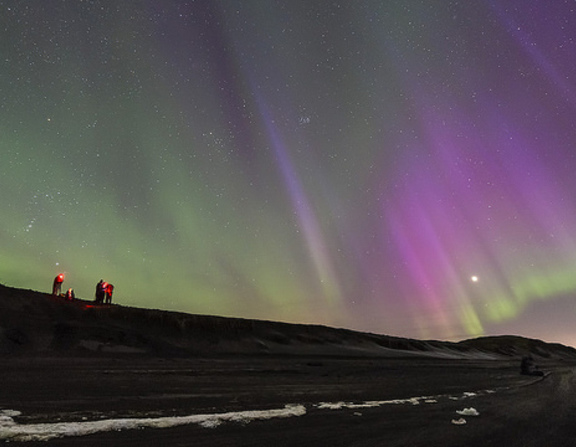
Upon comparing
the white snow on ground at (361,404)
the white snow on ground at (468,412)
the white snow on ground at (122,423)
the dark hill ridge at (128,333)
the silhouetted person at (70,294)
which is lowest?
the white snow on ground at (468,412)

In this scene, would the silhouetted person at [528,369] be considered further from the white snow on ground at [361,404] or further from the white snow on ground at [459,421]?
the white snow on ground at [459,421]

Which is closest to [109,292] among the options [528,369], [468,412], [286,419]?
[528,369]

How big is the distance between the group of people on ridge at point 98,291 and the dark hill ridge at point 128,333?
5.61 feet

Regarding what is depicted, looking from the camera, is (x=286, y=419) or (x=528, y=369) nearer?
(x=286, y=419)

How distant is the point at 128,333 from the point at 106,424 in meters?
16.4

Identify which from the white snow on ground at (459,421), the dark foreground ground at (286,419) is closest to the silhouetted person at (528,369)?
the dark foreground ground at (286,419)

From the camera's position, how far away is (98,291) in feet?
85.2

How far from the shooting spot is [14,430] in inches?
107

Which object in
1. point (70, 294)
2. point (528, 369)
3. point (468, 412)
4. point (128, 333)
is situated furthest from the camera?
point (70, 294)

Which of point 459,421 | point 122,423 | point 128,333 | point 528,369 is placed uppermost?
point 128,333

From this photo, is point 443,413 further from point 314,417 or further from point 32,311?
point 32,311

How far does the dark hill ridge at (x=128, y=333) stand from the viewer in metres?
15.3

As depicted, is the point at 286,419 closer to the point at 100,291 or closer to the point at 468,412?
the point at 468,412

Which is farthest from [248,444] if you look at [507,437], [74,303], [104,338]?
[74,303]
